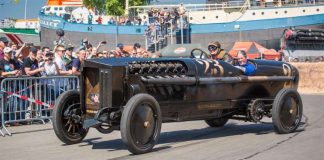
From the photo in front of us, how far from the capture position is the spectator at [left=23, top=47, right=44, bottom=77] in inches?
488

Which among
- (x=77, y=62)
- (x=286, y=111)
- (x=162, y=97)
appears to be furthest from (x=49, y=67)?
(x=286, y=111)

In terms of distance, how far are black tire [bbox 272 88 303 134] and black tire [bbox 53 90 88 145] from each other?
11.0 ft

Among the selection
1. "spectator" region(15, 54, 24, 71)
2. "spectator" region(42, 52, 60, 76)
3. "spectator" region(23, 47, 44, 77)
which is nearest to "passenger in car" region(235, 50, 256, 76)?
"spectator" region(42, 52, 60, 76)

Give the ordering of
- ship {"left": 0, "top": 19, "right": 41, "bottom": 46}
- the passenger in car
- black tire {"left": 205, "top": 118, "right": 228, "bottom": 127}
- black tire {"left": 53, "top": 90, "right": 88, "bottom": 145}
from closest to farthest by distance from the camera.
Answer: black tire {"left": 53, "top": 90, "right": 88, "bottom": 145}
the passenger in car
black tire {"left": 205, "top": 118, "right": 228, "bottom": 127}
ship {"left": 0, "top": 19, "right": 41, "bottom": 46}

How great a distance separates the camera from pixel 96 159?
7.70 metres

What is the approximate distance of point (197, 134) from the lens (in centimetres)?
1027

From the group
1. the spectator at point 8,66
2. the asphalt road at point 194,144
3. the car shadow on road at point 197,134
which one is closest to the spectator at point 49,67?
the spectator at point 8,66

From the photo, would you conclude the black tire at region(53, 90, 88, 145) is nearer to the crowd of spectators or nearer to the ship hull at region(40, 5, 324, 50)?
the crowd of spectators

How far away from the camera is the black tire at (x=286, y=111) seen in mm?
9828

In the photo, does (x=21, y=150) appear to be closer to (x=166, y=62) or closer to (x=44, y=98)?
(x=166, y=62)

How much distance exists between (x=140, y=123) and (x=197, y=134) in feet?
8.24

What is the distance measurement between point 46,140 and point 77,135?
3.25 ft

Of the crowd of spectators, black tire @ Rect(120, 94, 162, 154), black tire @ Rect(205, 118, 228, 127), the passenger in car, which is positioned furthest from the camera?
the crowd of spectators

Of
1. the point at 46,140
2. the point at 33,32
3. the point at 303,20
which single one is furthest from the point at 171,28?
the point at 46,140
